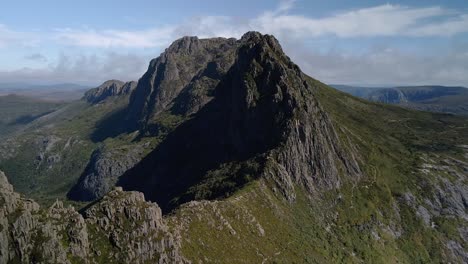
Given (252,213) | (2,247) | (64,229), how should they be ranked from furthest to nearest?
(252,213)
(64,229)
(2,247)

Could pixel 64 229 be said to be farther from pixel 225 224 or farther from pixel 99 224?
pixel 225 224

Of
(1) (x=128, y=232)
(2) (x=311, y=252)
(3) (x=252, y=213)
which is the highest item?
(1) (x=128, y=232)

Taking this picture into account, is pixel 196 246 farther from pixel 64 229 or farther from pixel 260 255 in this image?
pixel 64 229

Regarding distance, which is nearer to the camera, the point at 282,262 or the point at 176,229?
the point at 176,229

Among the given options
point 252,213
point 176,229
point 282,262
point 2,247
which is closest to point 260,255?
point 282,262

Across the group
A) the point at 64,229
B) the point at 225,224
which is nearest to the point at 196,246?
the point at 225,224

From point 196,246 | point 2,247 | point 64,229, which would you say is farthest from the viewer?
point 196,246

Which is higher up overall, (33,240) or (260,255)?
(33,240)
